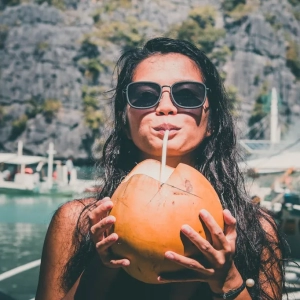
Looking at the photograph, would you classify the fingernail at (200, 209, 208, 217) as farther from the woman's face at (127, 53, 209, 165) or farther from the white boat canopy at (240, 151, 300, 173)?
the white boat canopy at (240, 151, 300, 173)

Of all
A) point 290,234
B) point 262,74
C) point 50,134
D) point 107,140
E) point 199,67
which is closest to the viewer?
point 199,67

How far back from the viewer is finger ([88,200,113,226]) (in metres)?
0.75

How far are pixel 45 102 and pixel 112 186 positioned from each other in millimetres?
27678

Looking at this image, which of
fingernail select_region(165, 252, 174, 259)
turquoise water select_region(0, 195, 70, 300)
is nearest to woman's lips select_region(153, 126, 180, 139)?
fingernail select_region(165, 252, 174, 259)

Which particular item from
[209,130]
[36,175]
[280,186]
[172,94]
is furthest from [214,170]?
[36,175]

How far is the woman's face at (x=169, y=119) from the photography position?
2.89 feet

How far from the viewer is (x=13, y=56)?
29.3 m

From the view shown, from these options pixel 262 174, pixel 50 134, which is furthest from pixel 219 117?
pixel 50 134

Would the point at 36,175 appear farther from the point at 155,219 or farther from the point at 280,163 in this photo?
the point at 155,219

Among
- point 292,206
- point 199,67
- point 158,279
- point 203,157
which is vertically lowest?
point 292,206

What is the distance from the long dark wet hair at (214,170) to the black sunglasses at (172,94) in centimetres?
8

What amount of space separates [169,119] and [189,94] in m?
0.06

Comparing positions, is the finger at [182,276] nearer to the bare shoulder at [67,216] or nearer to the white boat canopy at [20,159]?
the bare shoulder at [67,216]

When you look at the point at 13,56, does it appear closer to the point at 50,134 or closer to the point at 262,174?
the point at 50,134
